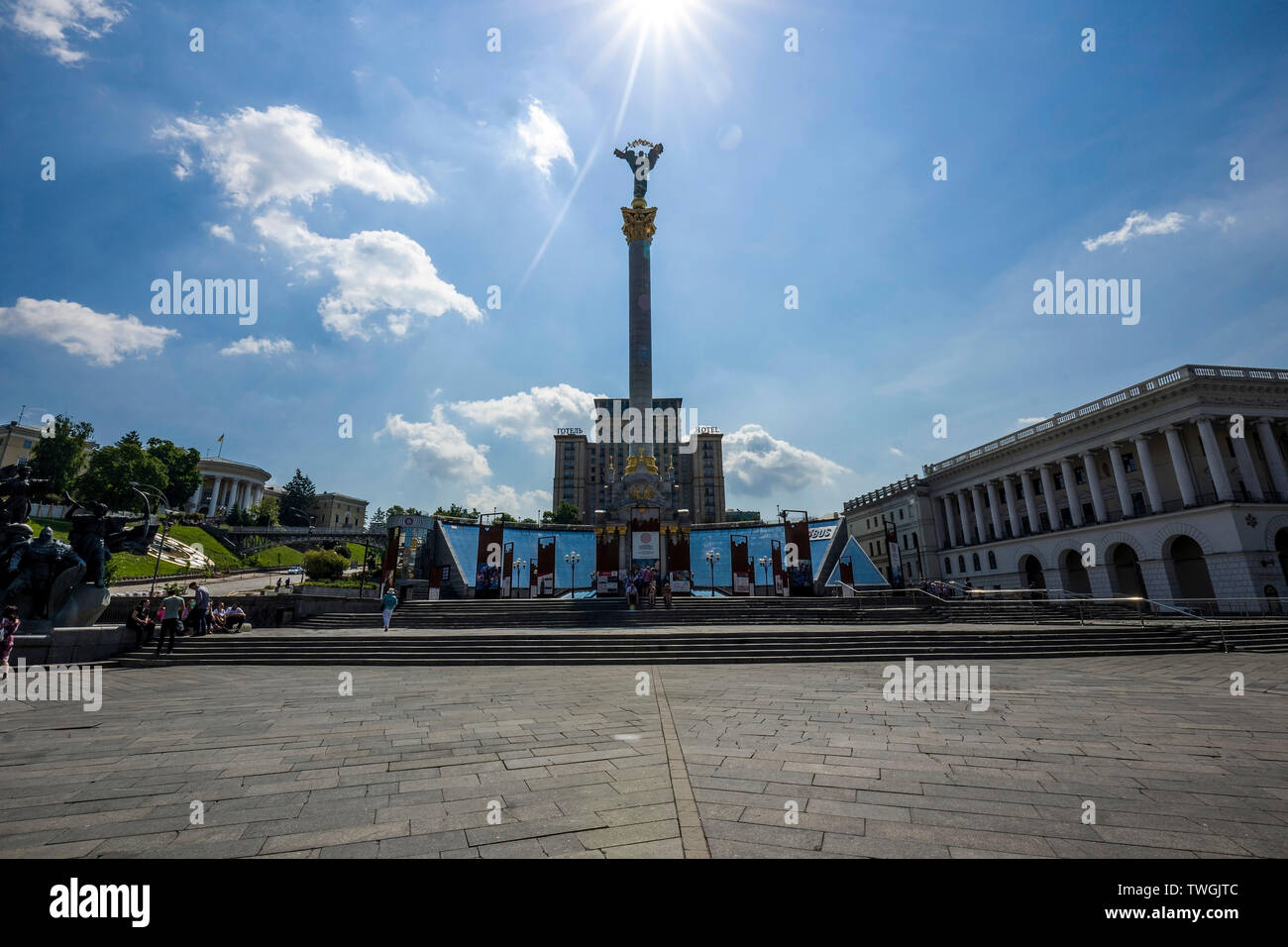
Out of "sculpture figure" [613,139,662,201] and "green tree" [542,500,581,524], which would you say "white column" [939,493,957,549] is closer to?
"sculpture figure" [613,139,662,201]

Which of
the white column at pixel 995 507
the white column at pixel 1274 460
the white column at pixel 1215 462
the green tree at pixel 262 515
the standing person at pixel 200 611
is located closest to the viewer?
the standing person at pixel 200 611

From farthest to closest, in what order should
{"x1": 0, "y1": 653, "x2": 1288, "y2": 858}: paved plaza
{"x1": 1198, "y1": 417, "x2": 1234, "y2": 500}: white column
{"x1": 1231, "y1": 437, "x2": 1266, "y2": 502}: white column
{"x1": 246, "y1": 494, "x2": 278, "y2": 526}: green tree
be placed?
{"x1": 246, "y1": 494, "x2": 278, "y2": 526}: green tree → {"x1": 1231, "y1": 437, "x2": 1266, "y2": 502}: white column → {"x1": 1198, "y1": 417, "x2": 1234, "y2": 500}: white column → {"x1": 0, "y1": 653, "x2": 1288, "y2": 858}: paved plaza

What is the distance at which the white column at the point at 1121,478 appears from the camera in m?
39.9

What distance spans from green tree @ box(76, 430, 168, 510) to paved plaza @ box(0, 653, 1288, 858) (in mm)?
71397

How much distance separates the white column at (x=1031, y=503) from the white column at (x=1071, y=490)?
9.92 ft

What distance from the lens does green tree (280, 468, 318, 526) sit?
104812mm

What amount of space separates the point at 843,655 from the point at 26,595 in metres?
22.8

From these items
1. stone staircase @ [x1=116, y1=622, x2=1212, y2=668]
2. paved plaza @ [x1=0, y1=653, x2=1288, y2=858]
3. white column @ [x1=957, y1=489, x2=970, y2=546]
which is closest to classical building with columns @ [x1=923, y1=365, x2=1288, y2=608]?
white column @ [x1=957, y1=489, x2=970, y2=546]

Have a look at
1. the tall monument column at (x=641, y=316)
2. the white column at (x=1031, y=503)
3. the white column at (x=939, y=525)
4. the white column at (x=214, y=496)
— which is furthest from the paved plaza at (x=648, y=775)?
the white column at (x=214, y=496)

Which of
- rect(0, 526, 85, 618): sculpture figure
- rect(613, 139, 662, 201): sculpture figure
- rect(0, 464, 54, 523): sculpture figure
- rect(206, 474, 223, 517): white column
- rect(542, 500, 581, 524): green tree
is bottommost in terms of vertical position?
rect(0, 526, 85, 618): sculpture figure

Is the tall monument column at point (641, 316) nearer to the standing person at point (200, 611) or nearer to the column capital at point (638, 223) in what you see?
the column capital at point (638, 223)

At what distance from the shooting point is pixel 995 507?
52.2m
